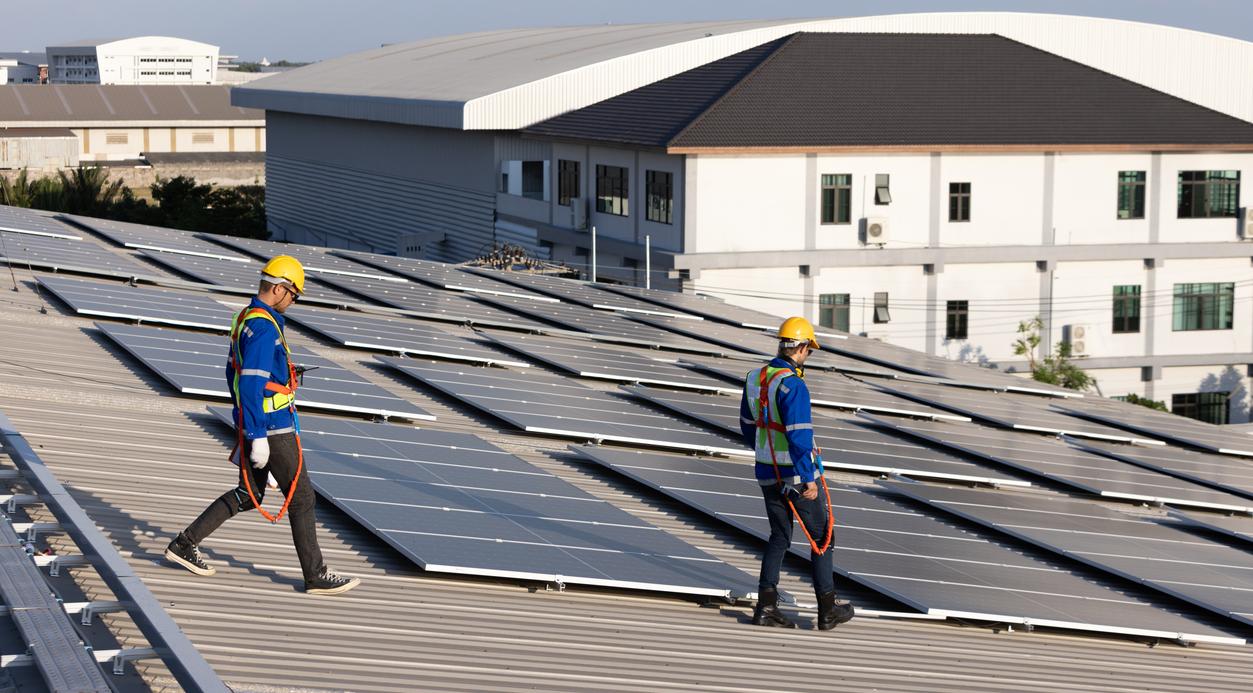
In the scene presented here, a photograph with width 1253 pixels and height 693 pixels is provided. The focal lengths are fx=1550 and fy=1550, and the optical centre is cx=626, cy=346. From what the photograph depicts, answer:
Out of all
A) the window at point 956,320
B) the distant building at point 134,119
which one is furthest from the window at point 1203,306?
the distant building at point 134,119

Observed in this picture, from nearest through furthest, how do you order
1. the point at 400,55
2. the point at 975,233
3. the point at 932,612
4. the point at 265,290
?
the point at 265,290 → the point at 932,612 → the point at 975,233 → the point at 400,55

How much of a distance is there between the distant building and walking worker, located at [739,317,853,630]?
105590mm

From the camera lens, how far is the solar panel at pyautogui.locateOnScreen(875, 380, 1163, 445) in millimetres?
21828

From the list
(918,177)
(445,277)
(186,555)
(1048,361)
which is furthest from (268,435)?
(1048,361)

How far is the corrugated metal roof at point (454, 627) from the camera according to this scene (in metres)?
8.59

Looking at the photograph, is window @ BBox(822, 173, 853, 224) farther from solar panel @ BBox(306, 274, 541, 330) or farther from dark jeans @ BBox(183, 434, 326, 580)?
dark jeans @ BBox(183, 434, 326, 580)

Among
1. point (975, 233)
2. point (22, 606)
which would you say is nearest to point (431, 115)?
point (975, 233)

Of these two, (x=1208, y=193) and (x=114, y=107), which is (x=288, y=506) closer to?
(x=1208, y=193)

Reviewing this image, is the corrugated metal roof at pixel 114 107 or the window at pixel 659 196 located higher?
the corrugated metal roof at pixel 114 107

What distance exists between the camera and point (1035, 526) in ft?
47.9

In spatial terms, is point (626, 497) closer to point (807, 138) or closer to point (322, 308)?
point (322, 308)

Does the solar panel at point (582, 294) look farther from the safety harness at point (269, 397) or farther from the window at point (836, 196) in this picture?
the safety harness at point (269, 397)

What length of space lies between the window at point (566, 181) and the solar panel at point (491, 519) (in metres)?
40.8

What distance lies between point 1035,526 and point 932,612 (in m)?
3.74
